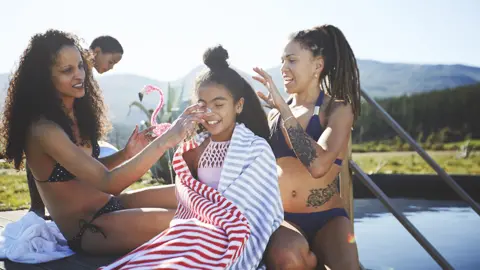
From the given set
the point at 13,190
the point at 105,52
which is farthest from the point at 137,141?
the point at 13,190

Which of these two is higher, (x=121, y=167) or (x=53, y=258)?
(x=121, y=167)

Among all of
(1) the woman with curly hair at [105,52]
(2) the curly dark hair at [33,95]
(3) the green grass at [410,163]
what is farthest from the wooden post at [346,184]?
(3) the green grass at [410,163]

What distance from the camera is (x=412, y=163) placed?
1327 centimetres

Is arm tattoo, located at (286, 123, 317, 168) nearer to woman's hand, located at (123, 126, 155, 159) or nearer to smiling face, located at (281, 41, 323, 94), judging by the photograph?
smiling face, located at (281, 41, 323, 94)

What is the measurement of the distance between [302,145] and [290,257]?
0.54 m

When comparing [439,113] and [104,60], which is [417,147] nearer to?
[104,60]

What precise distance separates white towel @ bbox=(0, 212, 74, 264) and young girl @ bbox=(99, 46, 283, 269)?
88 cm

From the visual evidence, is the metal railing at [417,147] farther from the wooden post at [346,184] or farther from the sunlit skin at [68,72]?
the sunlit skin at [68,72]

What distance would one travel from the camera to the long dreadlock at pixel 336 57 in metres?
2.66

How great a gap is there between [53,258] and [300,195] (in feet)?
4.39

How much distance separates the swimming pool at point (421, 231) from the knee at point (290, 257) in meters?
6.94

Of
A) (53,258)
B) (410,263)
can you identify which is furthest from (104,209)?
(410,263)

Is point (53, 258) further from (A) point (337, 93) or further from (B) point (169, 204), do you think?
(A) point (337, 93)

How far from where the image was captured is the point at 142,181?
861 centimetres
